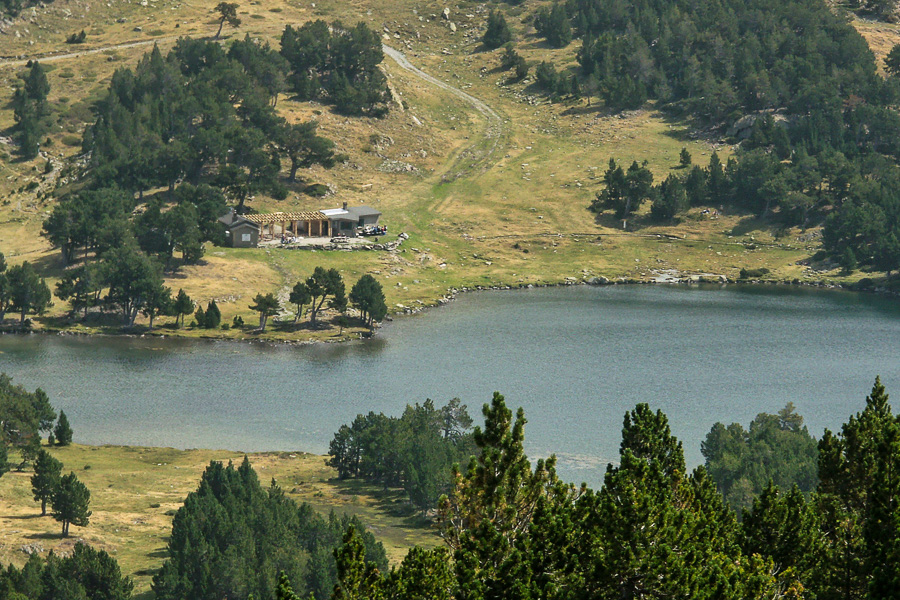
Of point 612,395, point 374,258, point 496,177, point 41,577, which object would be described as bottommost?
point 41,577

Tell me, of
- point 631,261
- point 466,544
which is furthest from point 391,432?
point 631,261

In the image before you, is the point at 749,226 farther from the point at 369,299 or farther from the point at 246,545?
the point at 246,545

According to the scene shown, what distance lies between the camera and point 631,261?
180 m

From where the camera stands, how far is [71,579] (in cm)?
6856

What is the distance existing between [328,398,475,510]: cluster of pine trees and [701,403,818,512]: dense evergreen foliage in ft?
60.9

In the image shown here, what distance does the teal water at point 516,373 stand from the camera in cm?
10694

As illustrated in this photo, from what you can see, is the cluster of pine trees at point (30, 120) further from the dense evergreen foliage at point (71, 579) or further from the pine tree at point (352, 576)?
the pine tree at point (352, 576)

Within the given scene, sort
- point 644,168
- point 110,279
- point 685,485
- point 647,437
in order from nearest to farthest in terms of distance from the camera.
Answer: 1. point 685,485
2. point 647,437
3. point 110,279
4. point 644,168

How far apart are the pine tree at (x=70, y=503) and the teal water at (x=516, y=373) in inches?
886

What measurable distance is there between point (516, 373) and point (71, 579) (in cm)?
6296

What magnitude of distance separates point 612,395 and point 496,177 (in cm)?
8761

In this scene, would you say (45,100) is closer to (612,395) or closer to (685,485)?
(612,395)

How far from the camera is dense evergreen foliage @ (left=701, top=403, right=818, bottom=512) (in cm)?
8750

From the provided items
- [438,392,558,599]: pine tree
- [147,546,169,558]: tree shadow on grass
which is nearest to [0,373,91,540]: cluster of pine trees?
[147,546,169,558]: tree shadow on grass
